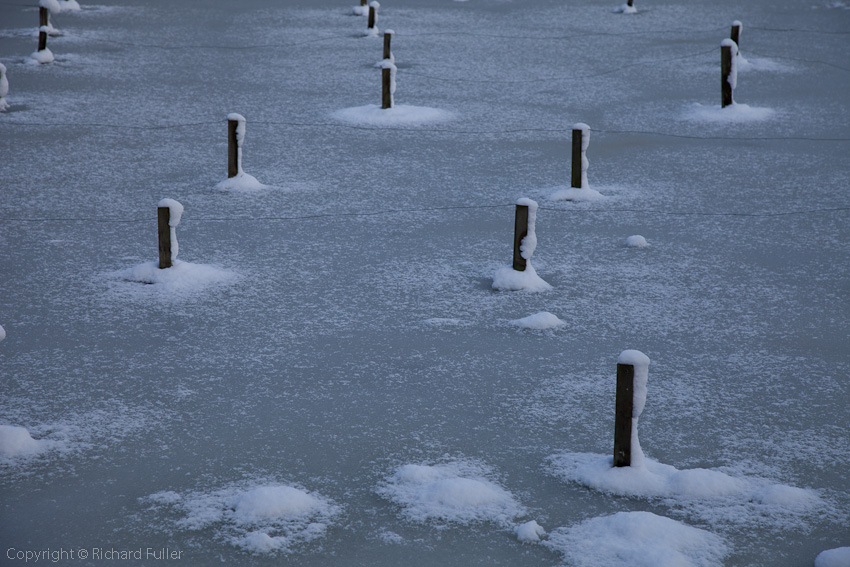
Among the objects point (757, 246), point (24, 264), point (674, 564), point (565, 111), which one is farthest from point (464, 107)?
point (674, 564)

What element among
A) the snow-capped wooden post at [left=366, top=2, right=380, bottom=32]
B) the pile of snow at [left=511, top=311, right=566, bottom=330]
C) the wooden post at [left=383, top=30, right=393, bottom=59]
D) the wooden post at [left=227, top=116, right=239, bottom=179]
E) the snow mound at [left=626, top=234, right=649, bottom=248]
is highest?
the snow-capped wooden post at [left=366, top=2, right=380, bottom=32]

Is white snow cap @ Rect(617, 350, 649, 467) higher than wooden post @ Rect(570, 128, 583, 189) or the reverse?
the reverse

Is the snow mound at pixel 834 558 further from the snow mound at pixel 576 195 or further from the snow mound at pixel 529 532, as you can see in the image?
the snow mound at pixel 576 195

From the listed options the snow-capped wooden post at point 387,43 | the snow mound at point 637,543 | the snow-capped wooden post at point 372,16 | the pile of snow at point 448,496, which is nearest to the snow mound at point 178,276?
the pile of snow at point 448,496

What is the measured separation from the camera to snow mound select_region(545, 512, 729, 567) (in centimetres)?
379

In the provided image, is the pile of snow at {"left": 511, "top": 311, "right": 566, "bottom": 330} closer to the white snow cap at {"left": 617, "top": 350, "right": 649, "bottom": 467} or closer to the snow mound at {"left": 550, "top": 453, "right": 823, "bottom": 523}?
the snow mound at {"left": 550, "top": 453, "right": 823, "bottom": 523}

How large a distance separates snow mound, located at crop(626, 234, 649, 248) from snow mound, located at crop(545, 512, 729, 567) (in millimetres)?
4021

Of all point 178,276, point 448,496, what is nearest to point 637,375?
point 448,496

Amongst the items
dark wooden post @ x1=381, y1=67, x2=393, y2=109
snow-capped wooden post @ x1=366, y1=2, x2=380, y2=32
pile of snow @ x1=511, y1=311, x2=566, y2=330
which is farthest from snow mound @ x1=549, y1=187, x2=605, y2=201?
snow-capped wooden post @ x1=366, y1=2, x2=380, y2=32

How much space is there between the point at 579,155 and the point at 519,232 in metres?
2.38

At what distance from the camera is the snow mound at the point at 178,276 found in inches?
267

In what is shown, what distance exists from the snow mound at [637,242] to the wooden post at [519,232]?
4.36ft

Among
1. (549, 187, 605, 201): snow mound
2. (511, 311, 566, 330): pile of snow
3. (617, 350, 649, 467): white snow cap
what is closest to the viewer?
(617, 350, 649, 467): white snow cap

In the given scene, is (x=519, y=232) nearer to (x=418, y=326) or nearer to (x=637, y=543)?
(x=418, y=326)
